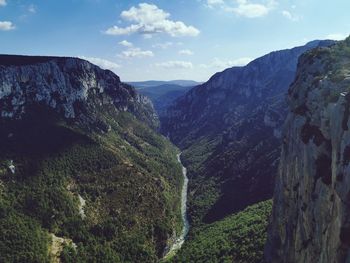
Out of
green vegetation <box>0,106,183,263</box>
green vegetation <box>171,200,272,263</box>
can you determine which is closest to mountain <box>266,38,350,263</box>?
green vegetation <box>171,200,272,263</box>

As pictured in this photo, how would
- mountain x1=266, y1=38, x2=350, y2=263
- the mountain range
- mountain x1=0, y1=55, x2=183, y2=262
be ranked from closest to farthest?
1. mountain x1=266, y1=38, x2=350, y2=263
2. the mountain range
3. mountain x1=0, y1=55, x2=183, y2=262

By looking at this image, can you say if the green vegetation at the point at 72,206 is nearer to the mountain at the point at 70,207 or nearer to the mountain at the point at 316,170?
the mountain at the point at 70,207

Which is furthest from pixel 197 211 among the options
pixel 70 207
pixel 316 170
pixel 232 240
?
pixel 316 170

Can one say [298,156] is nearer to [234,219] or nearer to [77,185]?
[234,219]

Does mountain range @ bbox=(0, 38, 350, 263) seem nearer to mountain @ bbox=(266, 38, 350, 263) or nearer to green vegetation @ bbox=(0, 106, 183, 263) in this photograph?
mountain @ bbox=(266, 38, 350, 263)

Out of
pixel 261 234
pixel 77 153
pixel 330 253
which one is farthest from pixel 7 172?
pixel 330 253

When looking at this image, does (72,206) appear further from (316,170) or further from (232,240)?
(316,170)

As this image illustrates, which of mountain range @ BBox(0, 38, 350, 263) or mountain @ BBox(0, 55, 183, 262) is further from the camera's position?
mountain @ BBox(0, 55, 183, 262)
